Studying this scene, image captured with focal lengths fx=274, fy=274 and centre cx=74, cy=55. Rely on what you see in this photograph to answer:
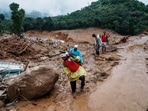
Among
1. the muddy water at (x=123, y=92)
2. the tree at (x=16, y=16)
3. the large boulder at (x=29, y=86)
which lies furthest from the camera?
the tree at (x=16, y=16)

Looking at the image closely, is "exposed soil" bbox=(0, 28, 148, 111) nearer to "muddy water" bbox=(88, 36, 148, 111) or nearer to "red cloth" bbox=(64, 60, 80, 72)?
"muddy water" bbox=(88, 36, 148, 111)

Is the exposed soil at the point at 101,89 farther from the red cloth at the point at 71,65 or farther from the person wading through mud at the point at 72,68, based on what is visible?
the red cloth at the point at 71,65

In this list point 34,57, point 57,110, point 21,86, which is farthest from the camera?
point 34,57

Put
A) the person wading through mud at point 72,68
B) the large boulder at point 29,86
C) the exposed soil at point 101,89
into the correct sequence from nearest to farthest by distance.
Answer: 1. the exposed soil at point 101,89
2. the person wading through mud at point 72,68
3. the large boulder at point 29,86

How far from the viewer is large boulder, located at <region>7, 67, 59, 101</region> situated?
356 inches

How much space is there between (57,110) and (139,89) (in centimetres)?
333

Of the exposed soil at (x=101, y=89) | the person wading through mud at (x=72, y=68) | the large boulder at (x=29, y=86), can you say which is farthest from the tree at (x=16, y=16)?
the person wading through mud at (x=72, y=68)

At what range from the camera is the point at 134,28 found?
45594 millimetres

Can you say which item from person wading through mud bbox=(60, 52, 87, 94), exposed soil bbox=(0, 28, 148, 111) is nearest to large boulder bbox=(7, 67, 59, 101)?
exposed soil bbox=(0, 28, 148, 111)

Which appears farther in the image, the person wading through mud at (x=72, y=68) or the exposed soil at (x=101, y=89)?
the person wading through mud at (x=72, y=68)

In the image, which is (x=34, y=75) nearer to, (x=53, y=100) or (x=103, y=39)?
(x=53, y=100)

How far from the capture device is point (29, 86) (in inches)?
356

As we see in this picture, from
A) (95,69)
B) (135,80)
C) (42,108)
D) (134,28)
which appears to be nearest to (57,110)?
(42,108)

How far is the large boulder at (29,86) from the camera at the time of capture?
356 inches
